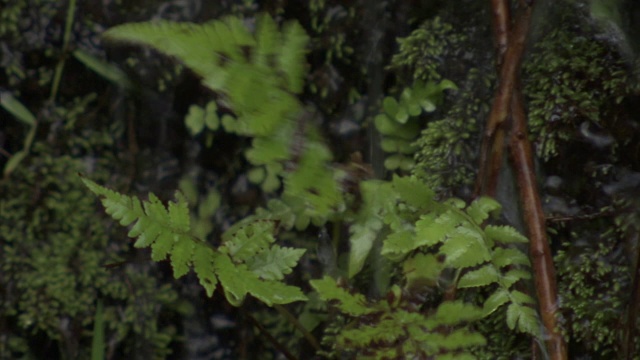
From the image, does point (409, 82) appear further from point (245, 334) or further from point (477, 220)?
point (245, 334)

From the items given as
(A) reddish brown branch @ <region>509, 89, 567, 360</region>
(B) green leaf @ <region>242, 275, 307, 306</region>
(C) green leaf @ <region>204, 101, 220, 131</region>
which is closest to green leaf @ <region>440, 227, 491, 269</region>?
(A) reddish brown branch @ <region>509, 89, 567, 360</region>

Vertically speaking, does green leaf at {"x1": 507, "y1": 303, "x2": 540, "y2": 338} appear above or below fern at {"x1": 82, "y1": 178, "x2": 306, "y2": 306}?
above

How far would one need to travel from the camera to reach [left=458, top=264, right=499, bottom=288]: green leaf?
1.11 meters

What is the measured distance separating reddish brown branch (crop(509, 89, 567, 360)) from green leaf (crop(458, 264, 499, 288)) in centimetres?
12

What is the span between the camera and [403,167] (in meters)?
1.40

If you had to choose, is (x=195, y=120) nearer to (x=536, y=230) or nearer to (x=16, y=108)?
(x=16, y=108)

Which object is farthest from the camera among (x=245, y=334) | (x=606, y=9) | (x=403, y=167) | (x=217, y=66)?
(x=245, y=334)

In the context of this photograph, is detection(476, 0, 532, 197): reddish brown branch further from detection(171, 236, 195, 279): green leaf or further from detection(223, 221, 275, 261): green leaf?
detection(171, 236, 195, 279): green leaf

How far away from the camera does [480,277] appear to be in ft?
3.68

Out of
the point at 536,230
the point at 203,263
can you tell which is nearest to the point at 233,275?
the point at 203,263

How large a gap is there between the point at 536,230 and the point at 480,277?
0.54 ft

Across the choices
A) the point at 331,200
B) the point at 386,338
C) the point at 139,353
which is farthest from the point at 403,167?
the point at 139,353

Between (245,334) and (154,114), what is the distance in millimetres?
601

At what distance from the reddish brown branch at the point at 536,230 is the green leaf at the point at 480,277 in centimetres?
12
